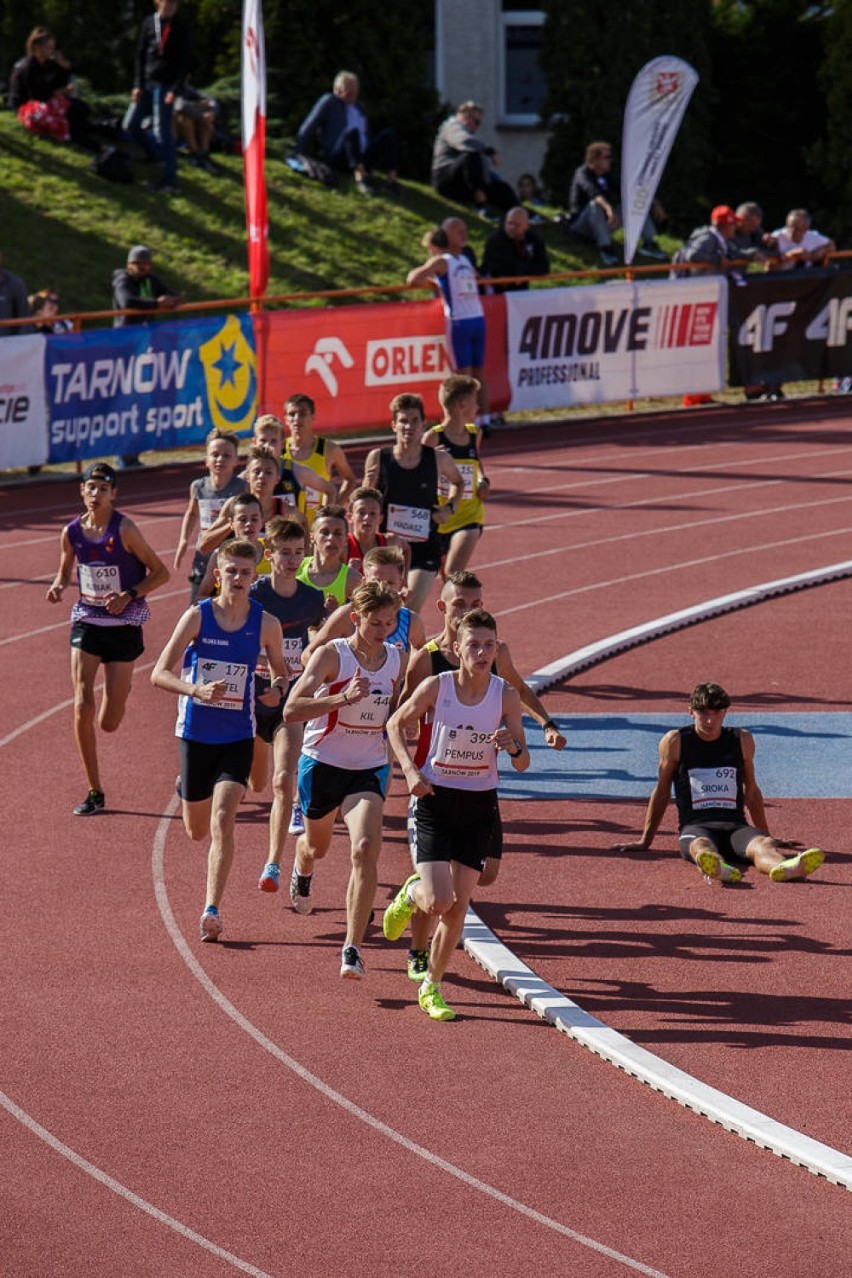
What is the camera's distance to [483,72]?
3959 centimetres

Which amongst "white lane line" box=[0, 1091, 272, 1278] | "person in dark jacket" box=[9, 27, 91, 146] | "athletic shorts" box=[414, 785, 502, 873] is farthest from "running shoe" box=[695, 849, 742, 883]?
"person in dark jacket" box=[9, 27, 91, 146]

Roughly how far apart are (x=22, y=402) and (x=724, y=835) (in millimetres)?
12186

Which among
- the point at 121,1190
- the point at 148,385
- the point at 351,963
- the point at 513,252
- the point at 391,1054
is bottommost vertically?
the point at 121,1190

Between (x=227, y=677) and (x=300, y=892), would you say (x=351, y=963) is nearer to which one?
(x=300, y=892)

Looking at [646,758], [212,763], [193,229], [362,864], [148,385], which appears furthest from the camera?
[193,229]

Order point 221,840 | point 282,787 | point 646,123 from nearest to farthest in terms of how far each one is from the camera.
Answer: point 221,840 → point 282,787 → point 646,123

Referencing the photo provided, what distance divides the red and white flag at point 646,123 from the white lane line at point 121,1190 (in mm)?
20442

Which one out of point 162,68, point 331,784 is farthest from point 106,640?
point 162,68

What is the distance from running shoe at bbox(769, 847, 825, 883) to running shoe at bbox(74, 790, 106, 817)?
4129 mm

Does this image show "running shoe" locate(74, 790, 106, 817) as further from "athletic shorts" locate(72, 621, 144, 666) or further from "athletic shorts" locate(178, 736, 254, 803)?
"athletic shorts" locate(178, 736, 254, 803)

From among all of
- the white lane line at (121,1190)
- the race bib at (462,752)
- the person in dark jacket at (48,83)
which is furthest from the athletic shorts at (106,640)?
the person in dark jacket at (48,83)

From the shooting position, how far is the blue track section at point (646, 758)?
13398mm

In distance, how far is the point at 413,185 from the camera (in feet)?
111

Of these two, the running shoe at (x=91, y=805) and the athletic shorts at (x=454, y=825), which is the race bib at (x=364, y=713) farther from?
the running shoe at (x=91, y=805)
